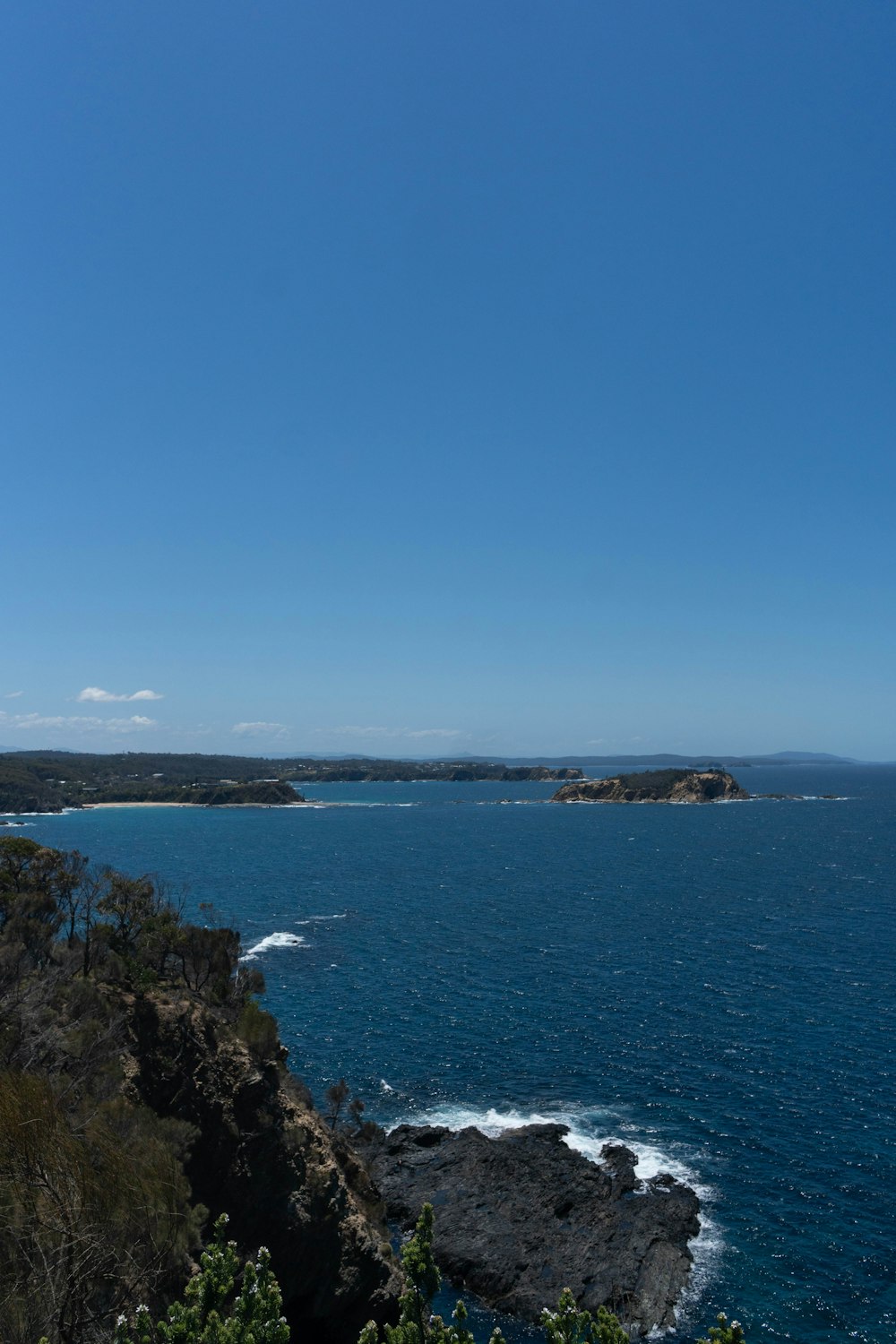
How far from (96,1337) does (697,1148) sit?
3417cm

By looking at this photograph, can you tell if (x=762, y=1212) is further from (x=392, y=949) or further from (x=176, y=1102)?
(x=392, y=949)

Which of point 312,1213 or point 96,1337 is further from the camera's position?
point 312,1213

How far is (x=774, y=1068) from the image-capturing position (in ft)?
150

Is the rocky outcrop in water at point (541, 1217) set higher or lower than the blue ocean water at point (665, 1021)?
lower

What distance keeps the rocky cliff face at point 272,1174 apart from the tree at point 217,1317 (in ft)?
40.1

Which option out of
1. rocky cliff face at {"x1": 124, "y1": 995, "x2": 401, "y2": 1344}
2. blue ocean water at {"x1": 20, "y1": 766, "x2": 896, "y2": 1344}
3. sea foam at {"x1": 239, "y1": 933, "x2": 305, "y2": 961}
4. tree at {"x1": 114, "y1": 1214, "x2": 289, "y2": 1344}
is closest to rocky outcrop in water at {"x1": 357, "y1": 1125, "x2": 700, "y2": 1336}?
blue ocean water at {"x1": 20, "y1": 766, "x2": 896, "y2": 1344}

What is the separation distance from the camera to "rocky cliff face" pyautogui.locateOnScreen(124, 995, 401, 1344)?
2767 cm

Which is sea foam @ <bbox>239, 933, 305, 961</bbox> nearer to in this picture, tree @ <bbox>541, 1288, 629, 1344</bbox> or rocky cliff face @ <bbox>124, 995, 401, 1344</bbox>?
rocky cliff face @ <bbox>124, 995, 401, 1344</bbox>

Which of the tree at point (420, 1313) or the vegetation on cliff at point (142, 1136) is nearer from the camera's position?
the vegetation on cliff at point (142, 1136)

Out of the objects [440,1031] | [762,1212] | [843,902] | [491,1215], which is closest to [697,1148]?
[762,1212]

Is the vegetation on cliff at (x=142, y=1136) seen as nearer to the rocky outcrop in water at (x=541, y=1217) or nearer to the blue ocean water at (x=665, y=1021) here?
the rocky outcrop in water at (x=541, y=1217)

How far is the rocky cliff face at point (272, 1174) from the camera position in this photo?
2767 cm

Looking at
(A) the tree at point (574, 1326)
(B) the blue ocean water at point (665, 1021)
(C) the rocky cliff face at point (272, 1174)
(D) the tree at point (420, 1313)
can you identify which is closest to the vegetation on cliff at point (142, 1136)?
(C) the rocky cliff face at point (272, 1174)

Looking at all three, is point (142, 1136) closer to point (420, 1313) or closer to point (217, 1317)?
point (217, 1317)
